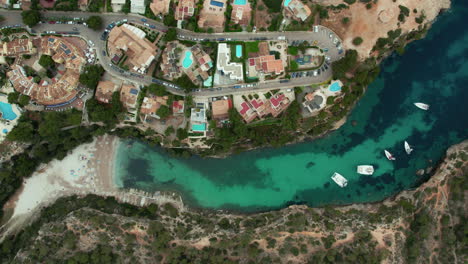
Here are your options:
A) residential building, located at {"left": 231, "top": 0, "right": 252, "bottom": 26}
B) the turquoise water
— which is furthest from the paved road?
the turquoise water

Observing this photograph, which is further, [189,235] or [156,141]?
[156,141]

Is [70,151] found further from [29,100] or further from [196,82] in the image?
[196,82]

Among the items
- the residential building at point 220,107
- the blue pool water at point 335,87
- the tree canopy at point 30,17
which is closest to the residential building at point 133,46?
the tree canopy at point 30,17

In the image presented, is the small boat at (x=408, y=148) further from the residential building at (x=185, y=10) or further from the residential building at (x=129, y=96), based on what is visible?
the residential building at (x=129, y=96)

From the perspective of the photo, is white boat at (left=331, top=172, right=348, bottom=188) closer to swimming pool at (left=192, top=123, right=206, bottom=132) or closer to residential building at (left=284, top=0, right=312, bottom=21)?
swimming pool at (left=192, top=123, right=206, bottom=132)

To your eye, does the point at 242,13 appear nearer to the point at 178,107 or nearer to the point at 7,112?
the point at 178,107

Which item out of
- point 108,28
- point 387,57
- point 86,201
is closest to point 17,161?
point 86,201

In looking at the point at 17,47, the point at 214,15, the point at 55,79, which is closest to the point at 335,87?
the point at 214,15
